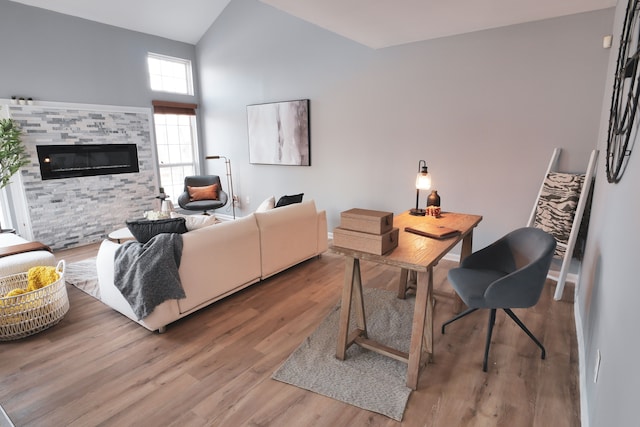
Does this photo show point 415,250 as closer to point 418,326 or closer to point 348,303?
point 418,326

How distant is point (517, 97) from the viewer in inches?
135

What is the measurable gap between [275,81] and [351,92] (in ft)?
4.30

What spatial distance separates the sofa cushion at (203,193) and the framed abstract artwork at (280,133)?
784mm

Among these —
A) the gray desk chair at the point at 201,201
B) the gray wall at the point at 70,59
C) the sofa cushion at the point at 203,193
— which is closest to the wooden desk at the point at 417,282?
the gray desk chair at the point at 201,201

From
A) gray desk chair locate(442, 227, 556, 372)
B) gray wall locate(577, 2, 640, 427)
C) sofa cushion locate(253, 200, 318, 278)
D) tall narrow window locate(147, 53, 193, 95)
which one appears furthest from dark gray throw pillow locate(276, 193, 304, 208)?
tall narrow window locate(147, 53, 193, 95)

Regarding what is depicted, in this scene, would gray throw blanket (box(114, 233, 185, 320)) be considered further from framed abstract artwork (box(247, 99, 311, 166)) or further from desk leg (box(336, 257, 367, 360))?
framed abstract artwork (box(247, 99, 311, 166))

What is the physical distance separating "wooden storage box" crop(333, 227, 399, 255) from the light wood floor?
2.78 feet

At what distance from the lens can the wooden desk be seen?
1874mm

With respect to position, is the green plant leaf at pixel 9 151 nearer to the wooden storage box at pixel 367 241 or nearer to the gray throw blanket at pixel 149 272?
the gray throw blanket at pixel 149 272

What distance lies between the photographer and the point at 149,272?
2.48 metres

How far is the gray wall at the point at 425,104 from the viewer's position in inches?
127

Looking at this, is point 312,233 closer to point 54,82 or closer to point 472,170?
point 472,170

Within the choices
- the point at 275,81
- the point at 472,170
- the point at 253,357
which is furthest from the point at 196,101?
the point at 253,357

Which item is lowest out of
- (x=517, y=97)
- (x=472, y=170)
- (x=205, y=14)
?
(x=472, y=170)
